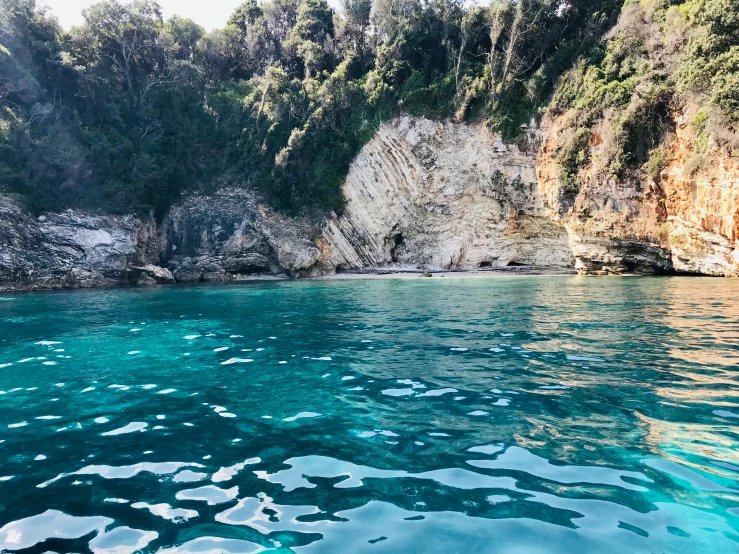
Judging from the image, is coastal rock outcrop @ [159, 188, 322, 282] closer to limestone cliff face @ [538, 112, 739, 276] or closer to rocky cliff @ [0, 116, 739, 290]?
rocky cliff @ [0, 116, 739, 290]

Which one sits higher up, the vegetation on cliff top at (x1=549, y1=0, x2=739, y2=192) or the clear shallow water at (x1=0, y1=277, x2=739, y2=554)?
the vegetation on cliff top at (x1=549, y1=0, x2=739, y2=192)

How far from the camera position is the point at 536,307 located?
14.0 metres

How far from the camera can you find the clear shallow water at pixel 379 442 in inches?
121

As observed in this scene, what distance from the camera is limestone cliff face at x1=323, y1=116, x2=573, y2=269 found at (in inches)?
1257

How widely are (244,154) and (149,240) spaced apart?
9.23 m

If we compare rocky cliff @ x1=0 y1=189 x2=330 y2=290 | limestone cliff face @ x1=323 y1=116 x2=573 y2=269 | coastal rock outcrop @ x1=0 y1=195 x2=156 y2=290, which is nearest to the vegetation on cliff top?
limestone cliff face @ x1=323 y1=116 x2=573 y2=269

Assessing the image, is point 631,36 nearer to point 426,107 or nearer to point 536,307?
point 426,107

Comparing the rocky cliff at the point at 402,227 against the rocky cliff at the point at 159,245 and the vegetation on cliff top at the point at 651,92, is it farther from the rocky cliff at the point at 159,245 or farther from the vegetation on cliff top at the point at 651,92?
the vegetation on cliff top at the point at 651,92

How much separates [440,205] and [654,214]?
13082 millimetres

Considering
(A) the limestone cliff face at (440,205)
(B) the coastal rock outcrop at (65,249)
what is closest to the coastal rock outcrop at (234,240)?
(B) the coastal rock outcrop at (65,249)

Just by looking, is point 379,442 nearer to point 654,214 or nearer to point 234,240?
point 654,214

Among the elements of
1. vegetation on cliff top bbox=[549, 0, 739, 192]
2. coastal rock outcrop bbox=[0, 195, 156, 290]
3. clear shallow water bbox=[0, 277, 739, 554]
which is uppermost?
vegetation on cliff top bbox=[549, 0, 739, 192]

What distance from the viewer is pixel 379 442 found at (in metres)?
4.51

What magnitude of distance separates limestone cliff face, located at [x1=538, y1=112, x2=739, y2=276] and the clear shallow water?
46.9 feet
